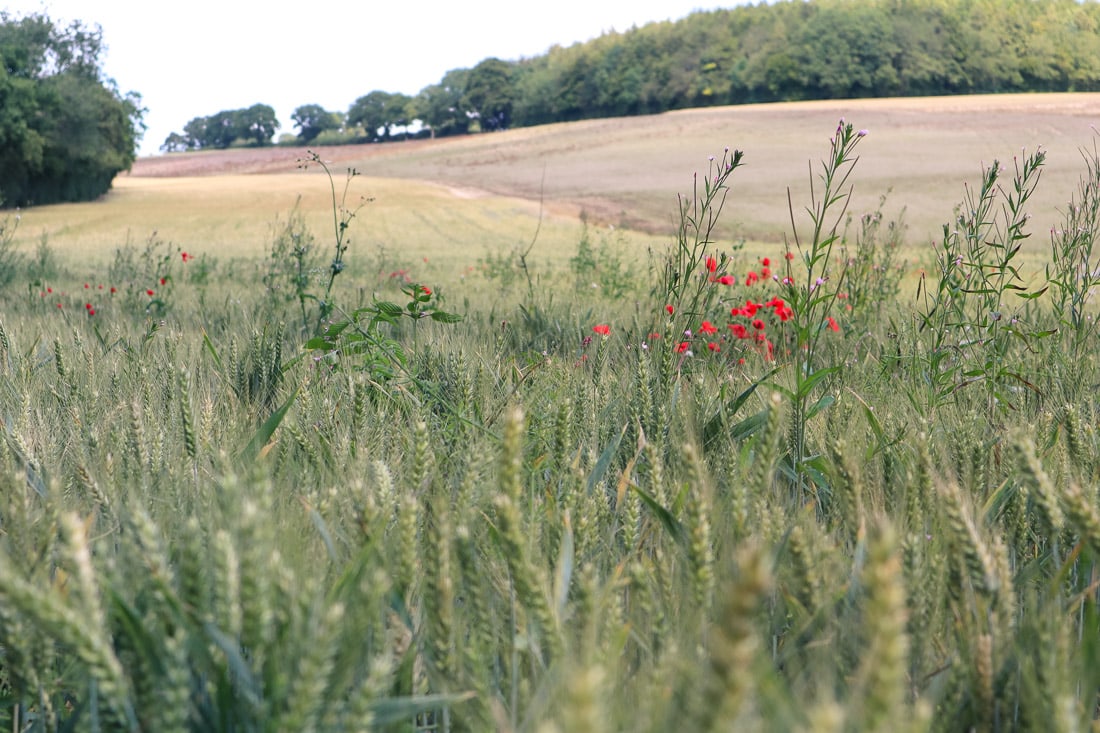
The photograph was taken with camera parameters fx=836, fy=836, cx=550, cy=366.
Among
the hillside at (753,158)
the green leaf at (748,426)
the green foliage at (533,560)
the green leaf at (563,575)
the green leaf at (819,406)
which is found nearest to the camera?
the green foliage at (533,560)

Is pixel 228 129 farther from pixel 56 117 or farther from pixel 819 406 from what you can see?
pixel 819 406

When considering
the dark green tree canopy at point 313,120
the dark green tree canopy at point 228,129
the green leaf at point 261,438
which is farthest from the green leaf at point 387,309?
the dark green tree canopy at point 228,129

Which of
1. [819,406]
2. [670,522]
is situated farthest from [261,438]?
[819,406]

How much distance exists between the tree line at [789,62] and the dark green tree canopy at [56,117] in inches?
841

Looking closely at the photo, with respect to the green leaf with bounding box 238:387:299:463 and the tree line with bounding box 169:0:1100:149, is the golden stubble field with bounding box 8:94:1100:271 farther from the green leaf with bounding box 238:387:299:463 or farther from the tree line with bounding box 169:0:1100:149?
the tree line with bounding box 169:0:1100:149

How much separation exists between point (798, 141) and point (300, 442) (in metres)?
35.8

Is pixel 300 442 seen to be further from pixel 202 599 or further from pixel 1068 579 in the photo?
pixel 1068 579

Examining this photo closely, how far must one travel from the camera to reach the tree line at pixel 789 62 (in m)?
50.7

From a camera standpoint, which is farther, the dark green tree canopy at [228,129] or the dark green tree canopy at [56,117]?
the dark green tree canopy at [228,129]

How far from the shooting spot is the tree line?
50688 mm

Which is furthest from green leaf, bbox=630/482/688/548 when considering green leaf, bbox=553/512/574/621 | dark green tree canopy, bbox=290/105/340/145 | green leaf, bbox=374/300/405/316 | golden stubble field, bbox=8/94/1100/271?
dark green tree canopy, bbox=290/105/340/145

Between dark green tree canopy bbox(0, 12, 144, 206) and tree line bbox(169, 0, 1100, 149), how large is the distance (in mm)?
21369

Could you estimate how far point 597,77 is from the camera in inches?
2581

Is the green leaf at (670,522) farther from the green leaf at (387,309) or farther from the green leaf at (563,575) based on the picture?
the green leaf at (387,309)
